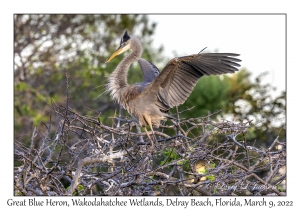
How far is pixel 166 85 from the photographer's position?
5098mm

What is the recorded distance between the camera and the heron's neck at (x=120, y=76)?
17.7 feet

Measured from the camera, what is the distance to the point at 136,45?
5695 mm

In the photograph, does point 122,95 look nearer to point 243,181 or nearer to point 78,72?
point 243,181

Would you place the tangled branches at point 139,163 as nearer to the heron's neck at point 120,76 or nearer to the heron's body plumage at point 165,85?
the heron's body plumage at point 165,85

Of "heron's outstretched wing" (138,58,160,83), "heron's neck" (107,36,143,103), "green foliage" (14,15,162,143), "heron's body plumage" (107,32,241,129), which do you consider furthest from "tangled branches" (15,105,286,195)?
"green foliage" (14,15,162,143)

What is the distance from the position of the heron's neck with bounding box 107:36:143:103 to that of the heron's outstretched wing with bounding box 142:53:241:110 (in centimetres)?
37

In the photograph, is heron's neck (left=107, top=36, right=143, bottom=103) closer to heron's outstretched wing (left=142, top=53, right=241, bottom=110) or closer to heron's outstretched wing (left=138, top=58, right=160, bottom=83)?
heron's outstretched wing (left=138, top=58, right=160, bottom=83)

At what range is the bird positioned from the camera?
491cm

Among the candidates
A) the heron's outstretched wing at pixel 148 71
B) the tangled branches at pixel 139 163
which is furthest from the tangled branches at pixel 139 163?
the heron's outstretched wing at pixel 148 71

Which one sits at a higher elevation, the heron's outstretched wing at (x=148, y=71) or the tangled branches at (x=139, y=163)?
the heron's outstretched wing at (x=148, y=71)

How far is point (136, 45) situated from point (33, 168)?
6.55 feet

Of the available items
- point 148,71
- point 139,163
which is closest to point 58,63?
point 148,71

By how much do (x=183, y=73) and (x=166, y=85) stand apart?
21 centimetres
